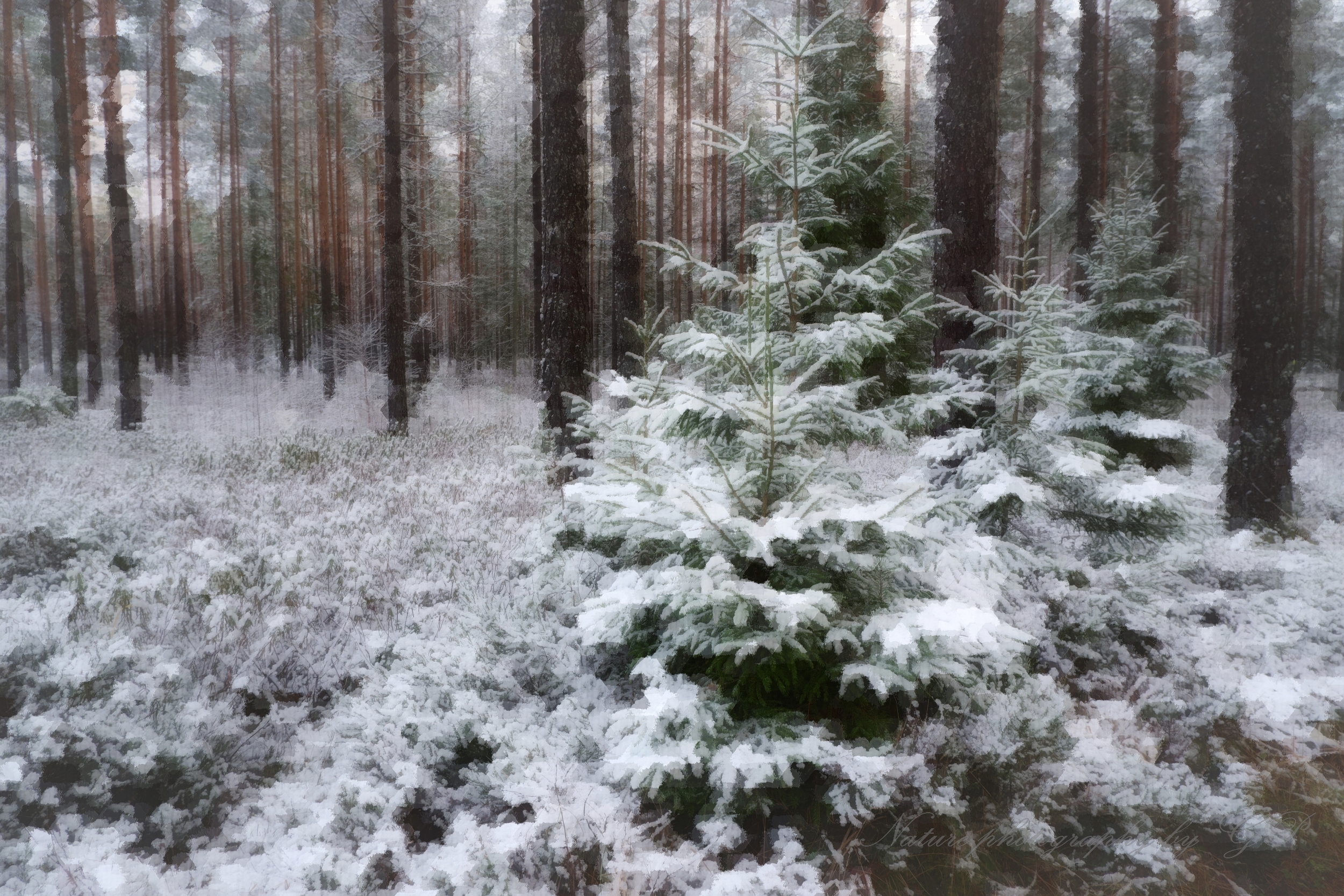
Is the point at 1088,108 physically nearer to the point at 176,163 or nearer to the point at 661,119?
the point at 661,119

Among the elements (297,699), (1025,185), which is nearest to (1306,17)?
(1025,185)

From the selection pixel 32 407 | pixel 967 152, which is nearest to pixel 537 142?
pixel 967 152

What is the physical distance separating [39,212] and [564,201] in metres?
36.7

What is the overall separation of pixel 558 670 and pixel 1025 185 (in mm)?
23135

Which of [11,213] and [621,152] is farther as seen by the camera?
[11,213]

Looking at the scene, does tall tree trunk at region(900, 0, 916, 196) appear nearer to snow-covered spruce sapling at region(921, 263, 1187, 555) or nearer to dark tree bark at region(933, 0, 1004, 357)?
dark tree bark at region(933, 0, 1004, 357)

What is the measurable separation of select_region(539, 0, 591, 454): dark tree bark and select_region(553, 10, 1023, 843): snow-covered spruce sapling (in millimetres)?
4007

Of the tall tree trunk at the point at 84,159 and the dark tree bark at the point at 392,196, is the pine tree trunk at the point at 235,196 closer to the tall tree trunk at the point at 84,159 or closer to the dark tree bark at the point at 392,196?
the tall tree trunk at the point at 84,159

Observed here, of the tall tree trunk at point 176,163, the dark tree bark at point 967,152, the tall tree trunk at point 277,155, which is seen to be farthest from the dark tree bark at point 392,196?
the tall tree trunk at point 277,155

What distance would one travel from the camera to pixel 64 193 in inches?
Result: 679

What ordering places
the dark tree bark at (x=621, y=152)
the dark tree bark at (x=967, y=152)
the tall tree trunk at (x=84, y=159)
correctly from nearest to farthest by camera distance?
the dark tree bark at (x=967, y=152), the dark tree bark at (x=621, y=152), the tall tree trunk at (x=84, y=159)

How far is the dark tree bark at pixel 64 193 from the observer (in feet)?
53.3

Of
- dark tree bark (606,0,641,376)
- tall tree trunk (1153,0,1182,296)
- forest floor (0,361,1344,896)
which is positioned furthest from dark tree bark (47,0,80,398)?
tall tree trunk (1153,0,1182,296)

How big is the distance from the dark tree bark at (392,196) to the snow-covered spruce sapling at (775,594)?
437 inches
